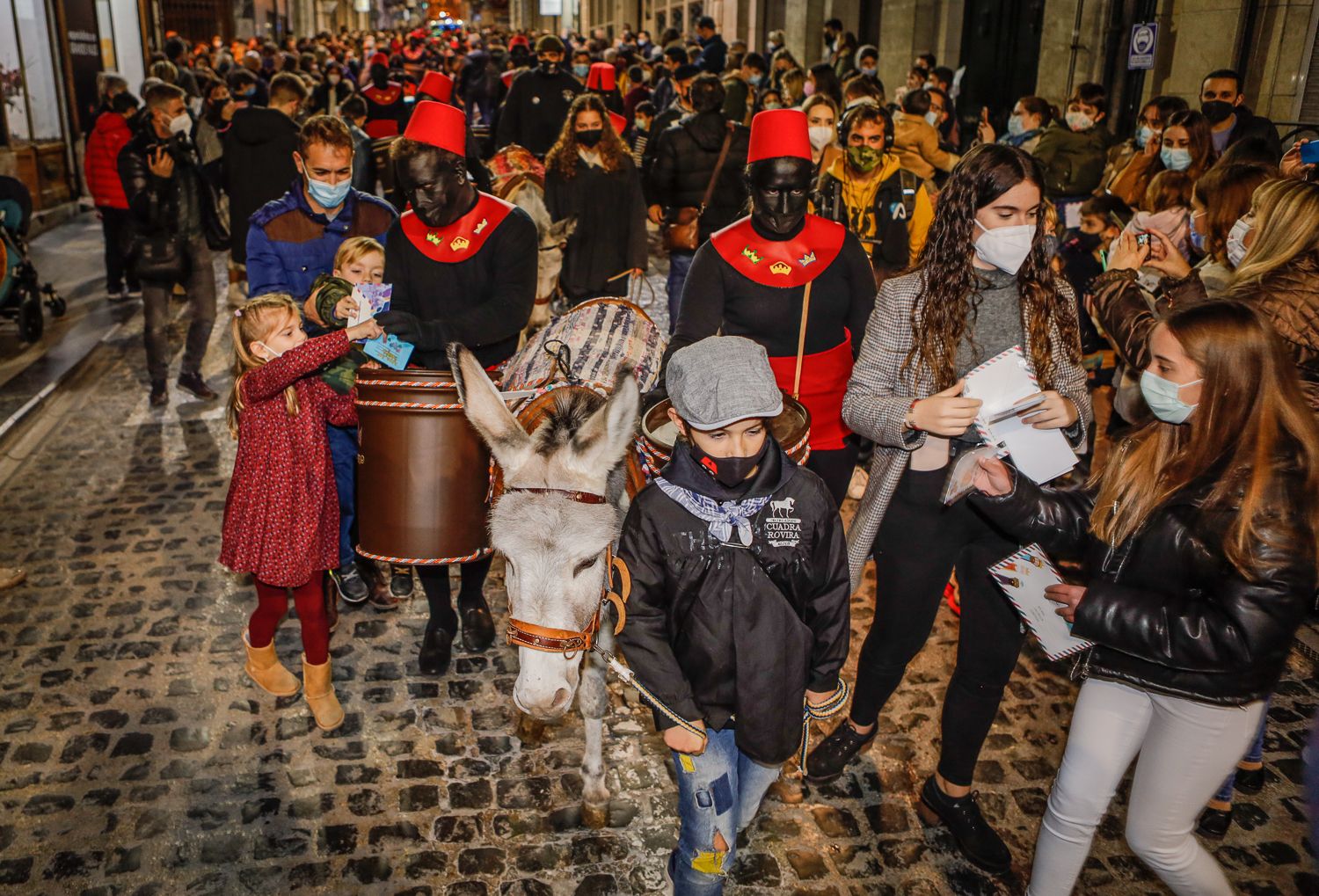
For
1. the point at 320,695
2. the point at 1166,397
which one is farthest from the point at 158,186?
the point at 1166,397

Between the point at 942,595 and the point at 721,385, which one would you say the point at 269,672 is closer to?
the point at 942,595

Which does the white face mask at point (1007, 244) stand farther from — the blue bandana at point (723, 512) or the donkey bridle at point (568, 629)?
the donkey bridle at point (568, 629)

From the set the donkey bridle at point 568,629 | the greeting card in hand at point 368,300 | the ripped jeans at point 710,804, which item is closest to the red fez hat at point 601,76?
the greeting card in hand at point 368,300

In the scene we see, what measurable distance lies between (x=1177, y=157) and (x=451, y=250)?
5.47m

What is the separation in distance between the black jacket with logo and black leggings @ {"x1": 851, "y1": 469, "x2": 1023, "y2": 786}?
770mm

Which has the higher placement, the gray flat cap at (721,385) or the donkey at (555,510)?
the gray flat cap at (721,385)

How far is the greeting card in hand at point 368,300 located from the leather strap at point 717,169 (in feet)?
17.8

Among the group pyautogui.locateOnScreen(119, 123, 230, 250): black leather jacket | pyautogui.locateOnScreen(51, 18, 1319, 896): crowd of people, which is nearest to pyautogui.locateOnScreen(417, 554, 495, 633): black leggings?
pyautogui.locateOnScreen(51, 18, 1319, 896): crowd of people

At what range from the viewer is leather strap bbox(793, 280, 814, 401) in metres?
4.36

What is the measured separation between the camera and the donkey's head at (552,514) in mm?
3250

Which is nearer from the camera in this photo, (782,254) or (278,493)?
(782,254)

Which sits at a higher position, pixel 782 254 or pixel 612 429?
pixel 782 254

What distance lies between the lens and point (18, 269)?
33.7ft

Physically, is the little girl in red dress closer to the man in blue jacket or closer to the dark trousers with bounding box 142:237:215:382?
the man in blue jacket
